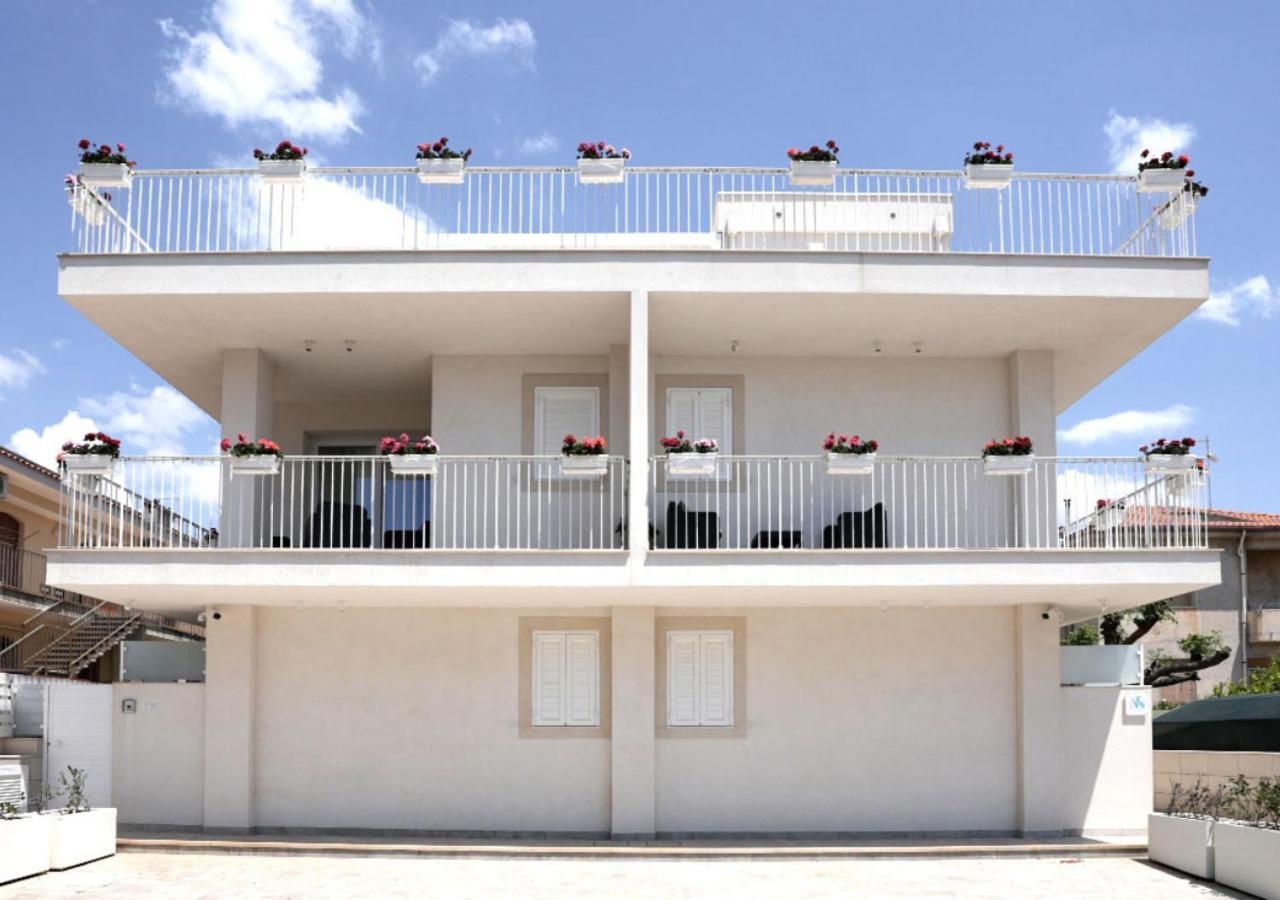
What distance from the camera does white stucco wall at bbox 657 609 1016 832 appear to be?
1698cm

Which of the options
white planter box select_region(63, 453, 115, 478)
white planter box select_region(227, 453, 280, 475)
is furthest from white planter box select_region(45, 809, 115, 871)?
white planter box select_region(227, 453, 280, 475)

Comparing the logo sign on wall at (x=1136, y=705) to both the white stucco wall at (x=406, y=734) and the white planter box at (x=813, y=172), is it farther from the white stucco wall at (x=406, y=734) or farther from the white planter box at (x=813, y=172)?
the white planter box at (x=813, y=172)

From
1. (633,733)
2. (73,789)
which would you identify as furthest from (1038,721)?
(73,789)

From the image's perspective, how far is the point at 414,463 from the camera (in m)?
15.4

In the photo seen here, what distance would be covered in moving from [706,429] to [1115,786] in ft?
22.4

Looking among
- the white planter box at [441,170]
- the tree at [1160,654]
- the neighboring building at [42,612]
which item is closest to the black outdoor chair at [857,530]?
the white planter box at [441,170]

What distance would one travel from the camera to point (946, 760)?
17203 millimetres

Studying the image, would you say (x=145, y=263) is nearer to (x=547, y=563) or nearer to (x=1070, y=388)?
(x=547, y=563)

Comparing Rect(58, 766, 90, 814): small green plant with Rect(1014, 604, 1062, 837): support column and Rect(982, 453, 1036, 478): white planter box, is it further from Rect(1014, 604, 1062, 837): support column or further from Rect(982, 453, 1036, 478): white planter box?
Rect(1014, 604, 1062, 837): support column

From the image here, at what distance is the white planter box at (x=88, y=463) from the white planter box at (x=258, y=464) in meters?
1.41

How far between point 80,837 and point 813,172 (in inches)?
434

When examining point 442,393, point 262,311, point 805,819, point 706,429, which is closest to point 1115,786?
point 805,819

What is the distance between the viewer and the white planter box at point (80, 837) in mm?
14523

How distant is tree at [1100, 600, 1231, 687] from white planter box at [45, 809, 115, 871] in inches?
873
